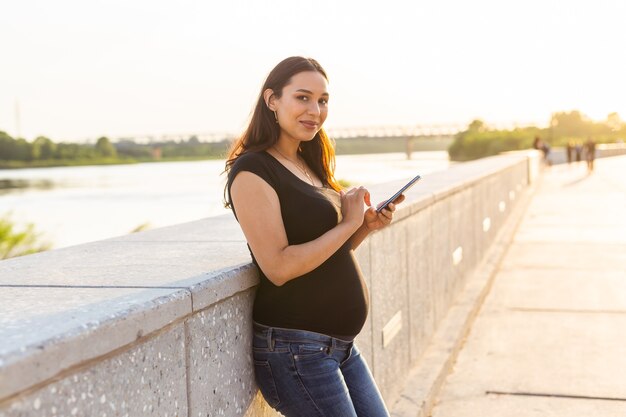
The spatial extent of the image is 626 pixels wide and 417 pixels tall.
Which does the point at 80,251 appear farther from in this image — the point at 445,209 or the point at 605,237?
the point at 605,237

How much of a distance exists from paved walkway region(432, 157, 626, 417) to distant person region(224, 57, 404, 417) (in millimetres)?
2602

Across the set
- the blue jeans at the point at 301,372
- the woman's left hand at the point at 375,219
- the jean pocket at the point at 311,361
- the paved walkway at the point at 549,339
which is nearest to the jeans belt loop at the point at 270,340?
the blue jeans at the point at 301,372

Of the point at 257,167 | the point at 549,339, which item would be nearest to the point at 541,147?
the point at 549,339

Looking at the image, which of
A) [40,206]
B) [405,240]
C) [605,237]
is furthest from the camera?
[40,206]

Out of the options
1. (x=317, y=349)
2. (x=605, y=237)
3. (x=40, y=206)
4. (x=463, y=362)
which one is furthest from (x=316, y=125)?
(x=40, y=206)

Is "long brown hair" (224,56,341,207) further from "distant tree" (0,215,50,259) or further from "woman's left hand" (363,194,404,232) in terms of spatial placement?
"distant tree" (0,215,50,259)

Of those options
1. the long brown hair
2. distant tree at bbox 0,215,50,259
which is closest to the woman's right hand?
the long brown hair

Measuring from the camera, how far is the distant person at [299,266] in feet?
9.14

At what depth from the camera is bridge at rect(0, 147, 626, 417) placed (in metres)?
1.99

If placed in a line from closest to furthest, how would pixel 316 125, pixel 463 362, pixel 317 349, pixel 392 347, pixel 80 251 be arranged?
pixel 317 349
pixel 316 125
pixel 80 251
pixel 392 347
pixel 463 362

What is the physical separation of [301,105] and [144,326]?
1.27 meters

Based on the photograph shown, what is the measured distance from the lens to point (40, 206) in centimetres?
3875

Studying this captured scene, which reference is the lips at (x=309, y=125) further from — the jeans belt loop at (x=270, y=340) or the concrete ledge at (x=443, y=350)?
the concrete ledge at (x=443, y=350)

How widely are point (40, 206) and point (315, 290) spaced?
38.1 meters
